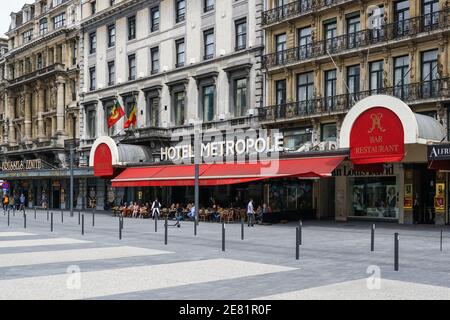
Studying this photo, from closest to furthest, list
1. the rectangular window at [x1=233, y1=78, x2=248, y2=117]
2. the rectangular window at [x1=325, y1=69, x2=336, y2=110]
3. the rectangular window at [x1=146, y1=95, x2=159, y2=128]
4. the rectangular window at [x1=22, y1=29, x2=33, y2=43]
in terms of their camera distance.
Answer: the rectangular window at [x1=325, y1=69, x2=336, y2=110], the rectangular window at [x1=233, y1=78, x2=248, y2=117], the rectangular window at [x1=146, y1=95, x2=159, y2=128], the rectangular window at [x1=22, y1=29, x2=33, y2=43]

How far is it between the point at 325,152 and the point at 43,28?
44129mm

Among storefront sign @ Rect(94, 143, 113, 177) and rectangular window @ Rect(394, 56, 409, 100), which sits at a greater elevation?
rectangular window @ Rect(394, 56, 409, 100)

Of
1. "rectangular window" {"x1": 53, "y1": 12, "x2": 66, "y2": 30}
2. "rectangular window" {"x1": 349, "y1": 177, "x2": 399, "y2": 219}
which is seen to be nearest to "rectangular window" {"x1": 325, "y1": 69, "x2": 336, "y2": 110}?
"rectangular window" {"x1": 349, "y1": 177, "x2": 399, "y2": 219}

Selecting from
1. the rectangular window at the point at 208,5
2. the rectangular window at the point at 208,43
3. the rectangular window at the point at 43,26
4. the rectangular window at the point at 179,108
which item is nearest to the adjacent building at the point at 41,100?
the rectangular window at the point at 43,26

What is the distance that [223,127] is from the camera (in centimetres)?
4091

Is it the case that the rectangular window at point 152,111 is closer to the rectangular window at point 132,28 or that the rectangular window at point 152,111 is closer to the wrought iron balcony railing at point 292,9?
the rectangular window at point 132,28

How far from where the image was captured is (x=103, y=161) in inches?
1812

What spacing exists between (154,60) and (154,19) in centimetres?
339

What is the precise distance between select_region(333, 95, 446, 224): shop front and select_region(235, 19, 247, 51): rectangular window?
11.3m

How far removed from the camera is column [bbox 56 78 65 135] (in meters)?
59.2

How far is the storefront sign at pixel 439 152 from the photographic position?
26.2 metres

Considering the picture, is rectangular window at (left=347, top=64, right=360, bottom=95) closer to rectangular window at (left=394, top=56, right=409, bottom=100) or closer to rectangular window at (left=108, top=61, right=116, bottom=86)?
rectangular window at (left=394, top=56, right=409, bottom=100)

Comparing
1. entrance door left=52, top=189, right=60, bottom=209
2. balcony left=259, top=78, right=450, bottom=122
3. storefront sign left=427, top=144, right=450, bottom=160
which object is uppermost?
balcony left=259, top=78, right=450, bottom=122
